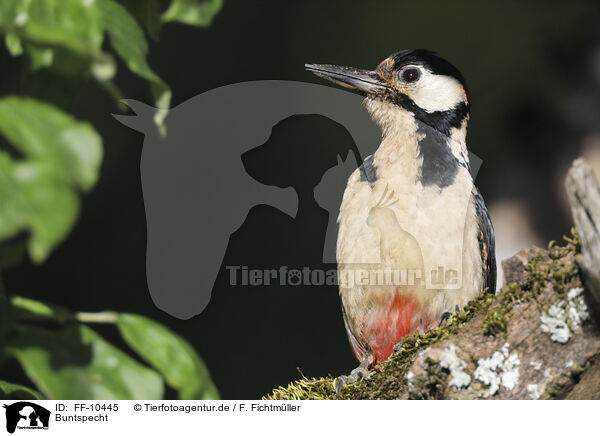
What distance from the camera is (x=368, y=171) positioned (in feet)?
7.30

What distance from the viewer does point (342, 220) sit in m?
2.20

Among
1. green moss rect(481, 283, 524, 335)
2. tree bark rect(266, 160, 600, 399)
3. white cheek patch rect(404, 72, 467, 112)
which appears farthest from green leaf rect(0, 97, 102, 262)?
white cheek patch rect(404, 72, 467, 112)

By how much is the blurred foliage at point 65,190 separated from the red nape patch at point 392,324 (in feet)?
4.58

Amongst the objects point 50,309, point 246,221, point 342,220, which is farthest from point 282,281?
point 50,309

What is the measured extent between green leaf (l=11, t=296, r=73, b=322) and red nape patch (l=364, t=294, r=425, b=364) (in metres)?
1.48

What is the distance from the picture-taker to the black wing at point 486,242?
2172 millimetres

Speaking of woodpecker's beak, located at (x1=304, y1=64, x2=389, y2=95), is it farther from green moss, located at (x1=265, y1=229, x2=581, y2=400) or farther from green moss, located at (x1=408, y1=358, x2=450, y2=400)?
green moss, located at (x1=408, y1=358, x2=450, y2=400)

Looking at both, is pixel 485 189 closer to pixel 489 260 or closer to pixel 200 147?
pixel 489 260

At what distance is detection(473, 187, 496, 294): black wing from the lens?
2.17 m

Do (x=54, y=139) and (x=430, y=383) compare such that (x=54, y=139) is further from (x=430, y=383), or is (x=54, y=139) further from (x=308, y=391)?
(x=308, y=391)

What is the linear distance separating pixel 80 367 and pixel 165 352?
0.29ft

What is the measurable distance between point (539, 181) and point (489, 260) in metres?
0.87

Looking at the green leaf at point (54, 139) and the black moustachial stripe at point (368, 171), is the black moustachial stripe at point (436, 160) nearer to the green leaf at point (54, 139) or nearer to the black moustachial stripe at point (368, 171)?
the black moustachial stripe at point (368, 171)

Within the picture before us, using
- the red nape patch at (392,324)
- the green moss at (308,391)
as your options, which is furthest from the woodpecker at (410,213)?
the green moss at (308,391)
